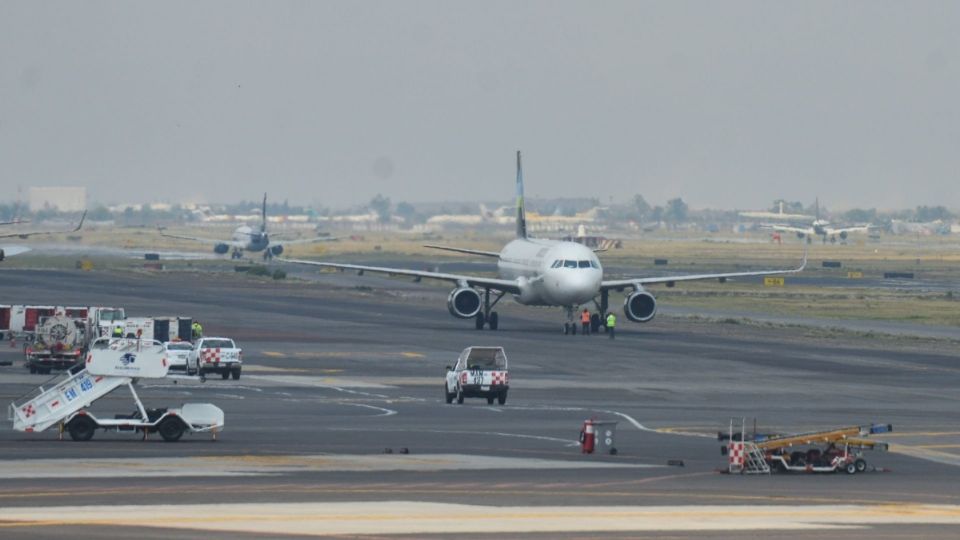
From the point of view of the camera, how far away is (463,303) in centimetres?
9350

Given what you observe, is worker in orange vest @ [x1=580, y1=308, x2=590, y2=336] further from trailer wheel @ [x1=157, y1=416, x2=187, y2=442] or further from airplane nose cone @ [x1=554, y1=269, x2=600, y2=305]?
trailer wheel @ [x1=157, y1=416, x2=187, y2=442]

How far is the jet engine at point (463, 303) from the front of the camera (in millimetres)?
93250

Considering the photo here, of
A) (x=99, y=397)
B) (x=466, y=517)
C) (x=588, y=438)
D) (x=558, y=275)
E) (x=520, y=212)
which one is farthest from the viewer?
(x=520, y=212)

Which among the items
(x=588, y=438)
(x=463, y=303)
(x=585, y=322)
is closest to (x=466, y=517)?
(x=588, y=438)

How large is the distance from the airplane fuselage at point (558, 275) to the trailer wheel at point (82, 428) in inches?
1824

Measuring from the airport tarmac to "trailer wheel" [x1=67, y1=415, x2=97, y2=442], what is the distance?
0.30 m

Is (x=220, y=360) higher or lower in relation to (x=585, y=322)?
lower

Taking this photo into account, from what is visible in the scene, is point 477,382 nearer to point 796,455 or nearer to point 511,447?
point 511,447

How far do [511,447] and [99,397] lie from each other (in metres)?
10.7

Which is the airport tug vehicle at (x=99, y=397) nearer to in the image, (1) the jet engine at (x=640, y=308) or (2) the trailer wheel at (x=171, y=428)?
(2) the trailer wheel at (x=171, y=428)

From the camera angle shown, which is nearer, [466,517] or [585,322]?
[466,517]

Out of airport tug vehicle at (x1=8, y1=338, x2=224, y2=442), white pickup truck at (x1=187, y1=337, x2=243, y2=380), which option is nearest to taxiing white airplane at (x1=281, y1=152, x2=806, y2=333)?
white pickup truck at (x1=187, y1=337, x2=243, y2=380)

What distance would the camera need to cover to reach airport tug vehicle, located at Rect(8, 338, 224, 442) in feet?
147

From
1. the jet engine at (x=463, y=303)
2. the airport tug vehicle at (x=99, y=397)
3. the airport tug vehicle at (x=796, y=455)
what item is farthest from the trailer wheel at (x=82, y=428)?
the jet engine at (x=463, y=303)
